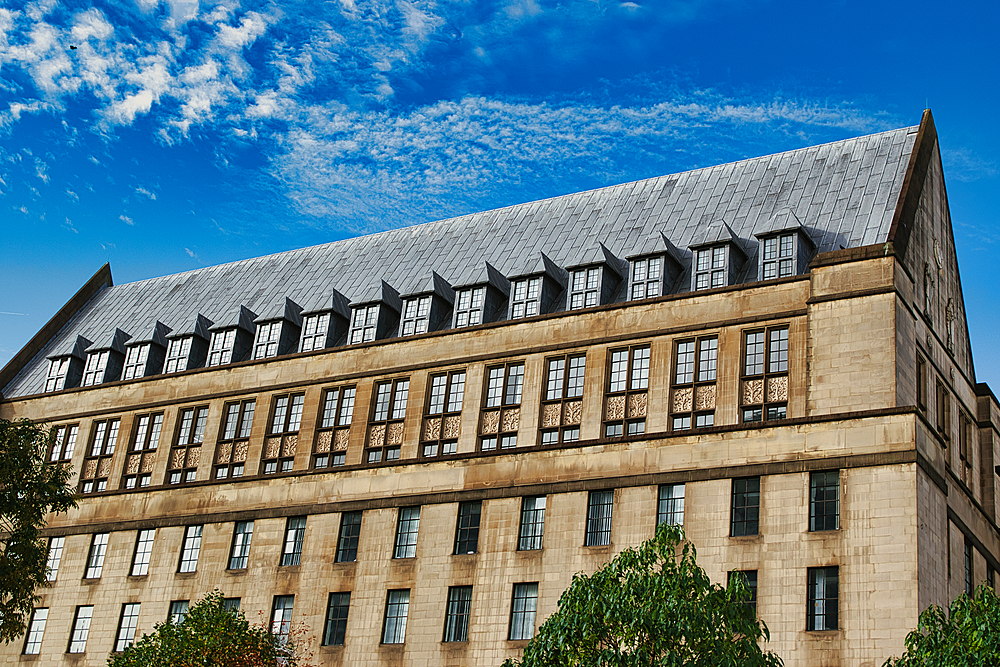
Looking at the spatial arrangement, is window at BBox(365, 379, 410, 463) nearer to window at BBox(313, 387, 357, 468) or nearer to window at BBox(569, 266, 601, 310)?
window at BBox(313, 387, 357, 468)

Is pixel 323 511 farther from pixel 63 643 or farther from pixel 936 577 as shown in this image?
pixel 936 577

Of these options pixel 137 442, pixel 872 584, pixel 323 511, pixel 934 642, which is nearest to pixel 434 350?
pixel 323 511

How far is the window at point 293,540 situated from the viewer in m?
50.7

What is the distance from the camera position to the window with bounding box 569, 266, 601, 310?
1965 inches

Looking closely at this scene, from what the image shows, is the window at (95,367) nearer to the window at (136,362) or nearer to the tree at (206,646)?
the window at (136,362)

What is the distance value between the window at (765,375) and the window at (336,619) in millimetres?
17489

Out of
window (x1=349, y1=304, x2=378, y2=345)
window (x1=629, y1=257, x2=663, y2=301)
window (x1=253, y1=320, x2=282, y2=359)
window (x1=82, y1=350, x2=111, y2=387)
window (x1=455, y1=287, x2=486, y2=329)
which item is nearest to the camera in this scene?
window (x1=629, y1=257, x2=663, y2=301)

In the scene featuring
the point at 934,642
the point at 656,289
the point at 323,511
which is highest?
the point at 656,289

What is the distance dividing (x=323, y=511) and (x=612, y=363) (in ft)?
45.2

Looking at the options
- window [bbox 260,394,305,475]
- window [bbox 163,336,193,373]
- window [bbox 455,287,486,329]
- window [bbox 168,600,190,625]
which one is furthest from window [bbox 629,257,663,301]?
window [bbox 163,336,193,373]

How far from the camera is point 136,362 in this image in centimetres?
6241

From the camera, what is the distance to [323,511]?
50562mm

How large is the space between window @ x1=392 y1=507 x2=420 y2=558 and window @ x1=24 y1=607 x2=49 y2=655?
1919 centimetres

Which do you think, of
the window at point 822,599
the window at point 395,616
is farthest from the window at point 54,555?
the window at point 822,599
